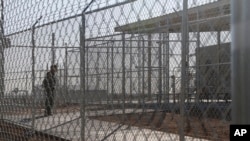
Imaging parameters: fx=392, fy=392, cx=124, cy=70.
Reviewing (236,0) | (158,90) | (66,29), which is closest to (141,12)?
(66,29)

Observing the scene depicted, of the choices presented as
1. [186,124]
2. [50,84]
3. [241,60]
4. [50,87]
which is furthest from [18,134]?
[241,60]

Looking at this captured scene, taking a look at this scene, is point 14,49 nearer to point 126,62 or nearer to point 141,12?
point 126,62

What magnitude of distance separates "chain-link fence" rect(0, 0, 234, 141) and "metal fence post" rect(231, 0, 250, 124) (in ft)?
4.75

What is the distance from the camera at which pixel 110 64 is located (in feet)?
14.8

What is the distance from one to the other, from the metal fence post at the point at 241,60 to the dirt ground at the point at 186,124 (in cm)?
318

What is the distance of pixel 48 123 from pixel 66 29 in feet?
5.35

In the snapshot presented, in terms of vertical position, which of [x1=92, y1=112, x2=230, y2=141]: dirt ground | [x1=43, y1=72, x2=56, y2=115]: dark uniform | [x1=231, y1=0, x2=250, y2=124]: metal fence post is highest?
[x1=231, y1=0, x2=250, y2=124]: metal fence post

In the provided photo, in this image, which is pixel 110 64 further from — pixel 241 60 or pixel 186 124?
pixel 241 60

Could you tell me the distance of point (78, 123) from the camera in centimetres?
431

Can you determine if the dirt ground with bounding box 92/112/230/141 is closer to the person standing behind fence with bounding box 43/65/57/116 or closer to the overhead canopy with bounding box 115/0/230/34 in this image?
the person standing behind fence with bounding box 43/65/57/116

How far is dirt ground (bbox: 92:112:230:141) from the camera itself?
4.48m

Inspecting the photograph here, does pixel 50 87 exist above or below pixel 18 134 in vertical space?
above

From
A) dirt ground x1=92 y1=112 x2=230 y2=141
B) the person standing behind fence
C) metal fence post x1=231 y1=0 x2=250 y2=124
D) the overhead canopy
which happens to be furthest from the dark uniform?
metal fence post x1=231 y1=0 x2=250 y2=124

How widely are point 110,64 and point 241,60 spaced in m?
3.61
